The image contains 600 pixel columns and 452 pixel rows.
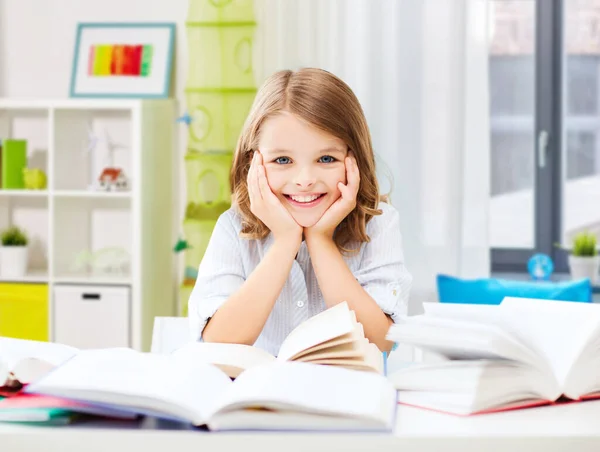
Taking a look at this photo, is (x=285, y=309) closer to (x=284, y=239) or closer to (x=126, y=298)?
(x=284, y=239)

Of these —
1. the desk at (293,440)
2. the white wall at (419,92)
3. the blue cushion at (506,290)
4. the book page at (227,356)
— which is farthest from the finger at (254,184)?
the white wall at (419,92)

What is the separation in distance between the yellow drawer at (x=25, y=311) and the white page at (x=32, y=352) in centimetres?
214

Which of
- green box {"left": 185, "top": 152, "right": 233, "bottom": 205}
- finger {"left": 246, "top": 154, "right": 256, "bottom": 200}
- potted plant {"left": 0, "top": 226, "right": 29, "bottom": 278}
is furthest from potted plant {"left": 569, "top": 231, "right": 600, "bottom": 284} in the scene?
potted plant {"left": 0, "top": 226, "right": 29, "bottom": 278}

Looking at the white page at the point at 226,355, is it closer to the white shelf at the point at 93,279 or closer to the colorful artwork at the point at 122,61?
the white shelf at the point at 93,279

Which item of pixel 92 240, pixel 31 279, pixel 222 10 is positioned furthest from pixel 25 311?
pixel 222 10

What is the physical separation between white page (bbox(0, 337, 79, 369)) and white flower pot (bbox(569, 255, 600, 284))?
2.34 metres

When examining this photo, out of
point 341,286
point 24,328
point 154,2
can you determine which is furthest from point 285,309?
point 154,2

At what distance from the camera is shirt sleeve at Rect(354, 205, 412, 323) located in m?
1.50

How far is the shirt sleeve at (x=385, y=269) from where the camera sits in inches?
59.2

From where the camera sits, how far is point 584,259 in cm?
301

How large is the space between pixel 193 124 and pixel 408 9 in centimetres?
89

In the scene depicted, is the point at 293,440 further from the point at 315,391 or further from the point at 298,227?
the point at 298,227

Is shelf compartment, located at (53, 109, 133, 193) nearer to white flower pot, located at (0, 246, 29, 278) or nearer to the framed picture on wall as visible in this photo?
the framed picture on wall

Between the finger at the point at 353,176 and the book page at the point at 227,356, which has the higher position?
the finger at the point at 353,176
